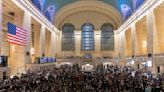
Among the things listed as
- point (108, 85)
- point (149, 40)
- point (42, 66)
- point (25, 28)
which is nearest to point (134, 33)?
point (149, 40)

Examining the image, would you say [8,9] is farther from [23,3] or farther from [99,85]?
[99,85]

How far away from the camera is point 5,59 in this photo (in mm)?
23219

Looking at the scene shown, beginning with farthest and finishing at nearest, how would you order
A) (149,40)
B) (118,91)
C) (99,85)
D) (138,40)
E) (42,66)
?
1. (138,40)
2. (42,66)
3. (149,40)
4. (99,85)
5. (118,91)

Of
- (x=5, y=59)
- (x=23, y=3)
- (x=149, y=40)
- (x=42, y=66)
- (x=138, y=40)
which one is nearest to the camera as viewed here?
(x=5, y=59)

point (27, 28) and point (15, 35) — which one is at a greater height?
point (27, 28)

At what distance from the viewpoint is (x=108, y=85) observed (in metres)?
15.2

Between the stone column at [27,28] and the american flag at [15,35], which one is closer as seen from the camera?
the american flag at [15,35]

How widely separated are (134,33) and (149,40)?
9.95m

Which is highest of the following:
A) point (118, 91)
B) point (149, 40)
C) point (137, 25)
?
point (137, 25)

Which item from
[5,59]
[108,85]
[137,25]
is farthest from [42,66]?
[108,85]

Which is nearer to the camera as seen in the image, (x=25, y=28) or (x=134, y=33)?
(x=25, y=28)

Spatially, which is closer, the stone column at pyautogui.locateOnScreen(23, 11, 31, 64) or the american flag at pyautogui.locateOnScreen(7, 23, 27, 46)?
the american flag at pyautogui.locateOnScreen(7, 23, 27, 46)

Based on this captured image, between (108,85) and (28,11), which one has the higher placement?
(28,11)

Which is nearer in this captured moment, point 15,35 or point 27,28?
point 15,35
